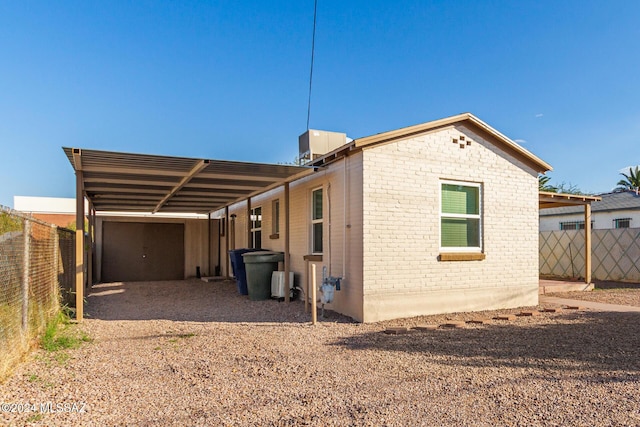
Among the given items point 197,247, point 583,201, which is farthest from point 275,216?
point 583,201

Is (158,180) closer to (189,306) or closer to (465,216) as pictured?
(189,306)

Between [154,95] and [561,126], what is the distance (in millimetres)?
19625

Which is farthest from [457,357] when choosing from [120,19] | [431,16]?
[120,19]

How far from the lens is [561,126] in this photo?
72.3 ft

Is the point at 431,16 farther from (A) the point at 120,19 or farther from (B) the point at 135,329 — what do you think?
(B) the point at 135,329

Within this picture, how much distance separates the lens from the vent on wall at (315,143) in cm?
1112

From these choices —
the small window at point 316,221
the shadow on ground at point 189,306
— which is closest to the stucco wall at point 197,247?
the shadow on ground at point 189,306

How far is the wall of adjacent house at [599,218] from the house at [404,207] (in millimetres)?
13067

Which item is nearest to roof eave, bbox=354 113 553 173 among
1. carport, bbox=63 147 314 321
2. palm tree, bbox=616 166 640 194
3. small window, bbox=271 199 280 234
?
carport, bbox=63 147 314 321

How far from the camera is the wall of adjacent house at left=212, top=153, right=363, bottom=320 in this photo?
26.4ft

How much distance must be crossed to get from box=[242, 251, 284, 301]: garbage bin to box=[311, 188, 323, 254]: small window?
124 cm

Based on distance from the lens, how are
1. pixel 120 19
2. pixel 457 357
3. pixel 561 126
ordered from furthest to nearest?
pixel 561 126 → pixel 120 19 → pixel 457 357

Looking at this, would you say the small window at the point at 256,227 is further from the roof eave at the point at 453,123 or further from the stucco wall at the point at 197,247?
the roof eave at the point at 453,123

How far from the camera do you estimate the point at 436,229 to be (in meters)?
8.66
